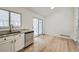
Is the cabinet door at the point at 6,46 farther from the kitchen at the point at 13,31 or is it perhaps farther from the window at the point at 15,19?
the window at the point at 15,19

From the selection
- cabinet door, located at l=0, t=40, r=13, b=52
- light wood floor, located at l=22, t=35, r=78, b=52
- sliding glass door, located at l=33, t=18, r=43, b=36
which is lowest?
light wood floor, located at l=22, t=35, r=78, b=52

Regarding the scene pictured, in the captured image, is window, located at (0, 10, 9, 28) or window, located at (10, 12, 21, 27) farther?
window, located at (10, 12, 21, 27)

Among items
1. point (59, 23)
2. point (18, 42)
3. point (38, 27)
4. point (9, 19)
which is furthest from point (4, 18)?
point (59, 23)

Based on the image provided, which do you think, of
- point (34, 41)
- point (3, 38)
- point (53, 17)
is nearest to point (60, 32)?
point (53, 17)

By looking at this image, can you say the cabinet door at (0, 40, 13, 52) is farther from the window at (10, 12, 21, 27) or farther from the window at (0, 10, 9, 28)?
the window at (10, 12, 21, 27)

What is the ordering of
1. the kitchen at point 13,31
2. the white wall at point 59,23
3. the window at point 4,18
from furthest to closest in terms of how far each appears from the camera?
the white wall at point 59,23 < the window at point 4,18 < the kitchen at point 13,31

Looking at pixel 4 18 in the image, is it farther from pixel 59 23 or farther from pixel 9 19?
pixel 59 23

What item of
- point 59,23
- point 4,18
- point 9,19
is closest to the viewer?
point 4,18

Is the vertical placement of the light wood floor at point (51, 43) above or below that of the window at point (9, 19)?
below

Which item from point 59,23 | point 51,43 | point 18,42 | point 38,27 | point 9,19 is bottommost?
point 51,43

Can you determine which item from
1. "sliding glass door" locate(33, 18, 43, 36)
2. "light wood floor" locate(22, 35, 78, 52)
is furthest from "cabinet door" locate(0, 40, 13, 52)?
"sliding glass door" locate(33, 18, 43, 36)

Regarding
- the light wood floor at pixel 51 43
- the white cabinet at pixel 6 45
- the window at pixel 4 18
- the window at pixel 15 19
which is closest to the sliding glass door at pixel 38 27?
the light wood floor at pixel 51 43

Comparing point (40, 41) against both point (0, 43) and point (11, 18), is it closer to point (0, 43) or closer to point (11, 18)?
point (11, 18)
